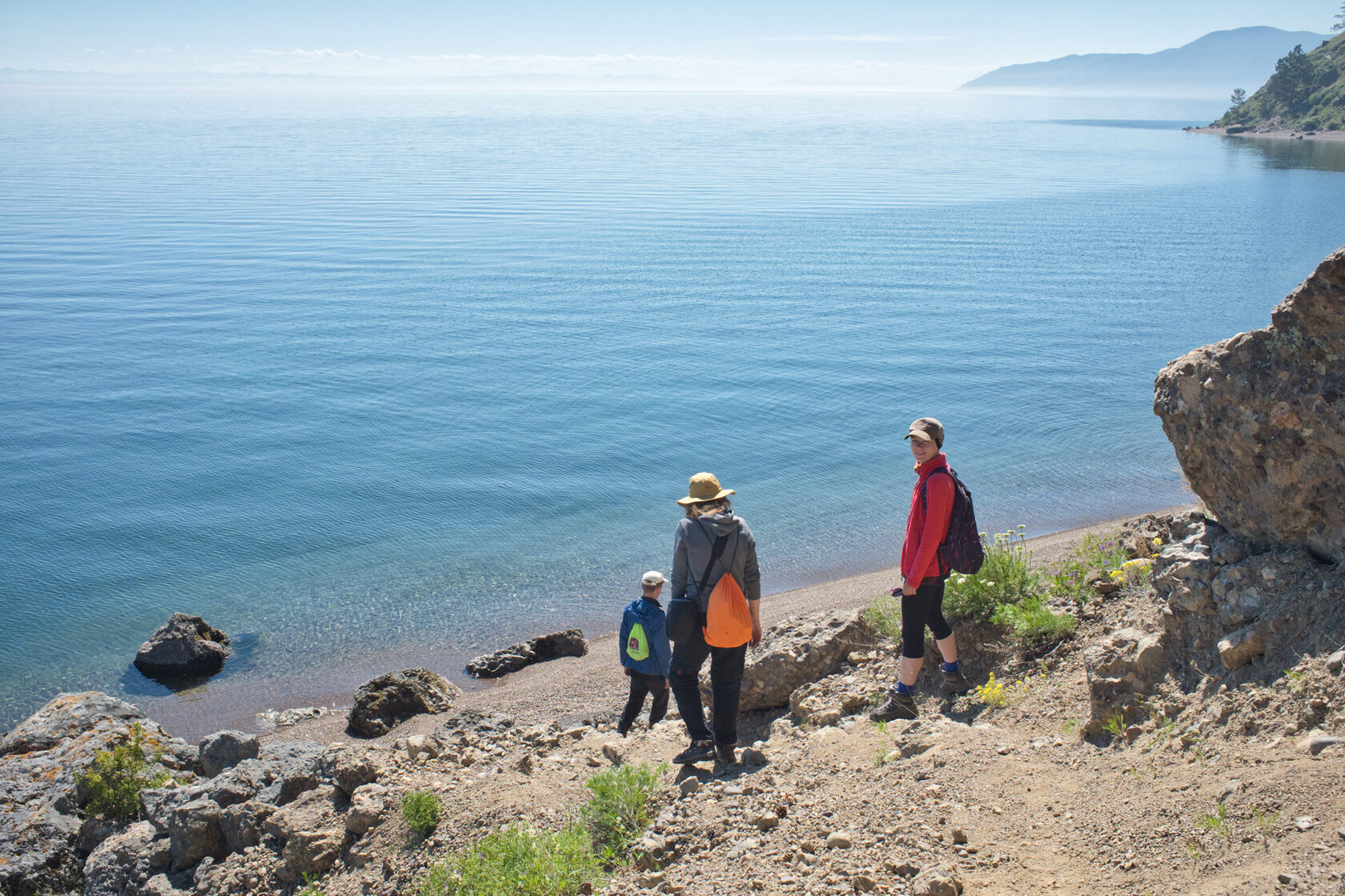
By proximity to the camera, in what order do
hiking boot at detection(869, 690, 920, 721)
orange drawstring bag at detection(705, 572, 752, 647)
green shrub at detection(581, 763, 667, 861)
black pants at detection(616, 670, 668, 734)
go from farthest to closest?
1. black pants at detection(616, 670, 668, 734)
2. hiking boot at detection(869, 690, 920, 721)
3. orange drawstring bag at detection(705, 572, 752, 647)
4. green shrub at detection(581, 763, 667, 861)

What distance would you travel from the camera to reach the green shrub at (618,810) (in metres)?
5.48

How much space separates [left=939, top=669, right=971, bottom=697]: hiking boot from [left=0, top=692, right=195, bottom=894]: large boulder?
6.94 m

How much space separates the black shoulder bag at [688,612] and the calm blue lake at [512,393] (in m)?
6.28

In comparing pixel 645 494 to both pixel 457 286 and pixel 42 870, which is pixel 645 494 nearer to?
pixel 42 870

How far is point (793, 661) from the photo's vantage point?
8031 mm

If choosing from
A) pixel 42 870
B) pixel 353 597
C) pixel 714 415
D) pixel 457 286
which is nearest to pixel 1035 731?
pixel 42 870

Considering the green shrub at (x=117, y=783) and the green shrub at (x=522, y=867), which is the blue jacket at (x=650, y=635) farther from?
the green shrub at (x=117, y=783)

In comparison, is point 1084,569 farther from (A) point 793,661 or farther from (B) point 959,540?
(A) point 793,661

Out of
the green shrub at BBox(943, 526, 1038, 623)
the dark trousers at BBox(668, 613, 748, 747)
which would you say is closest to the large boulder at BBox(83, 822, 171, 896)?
the dark trousers at BBox(668, 613, 748, 747)

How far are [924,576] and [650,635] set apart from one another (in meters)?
2.20

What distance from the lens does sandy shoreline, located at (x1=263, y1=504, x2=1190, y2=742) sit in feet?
32.4

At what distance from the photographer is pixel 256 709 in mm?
10984

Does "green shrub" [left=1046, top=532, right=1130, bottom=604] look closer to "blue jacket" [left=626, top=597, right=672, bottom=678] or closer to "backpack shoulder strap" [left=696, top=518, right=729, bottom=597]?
"backpack shoulder strap" [left=696, top=518, right=729, bottom=597]

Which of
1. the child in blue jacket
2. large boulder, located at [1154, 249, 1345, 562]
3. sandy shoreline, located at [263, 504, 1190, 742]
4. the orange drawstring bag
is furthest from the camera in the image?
sandy shoreline, located at [263, 504, 1190, 742]
